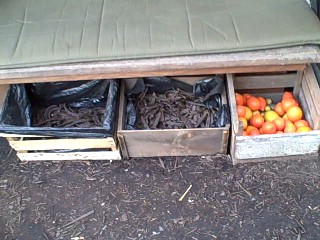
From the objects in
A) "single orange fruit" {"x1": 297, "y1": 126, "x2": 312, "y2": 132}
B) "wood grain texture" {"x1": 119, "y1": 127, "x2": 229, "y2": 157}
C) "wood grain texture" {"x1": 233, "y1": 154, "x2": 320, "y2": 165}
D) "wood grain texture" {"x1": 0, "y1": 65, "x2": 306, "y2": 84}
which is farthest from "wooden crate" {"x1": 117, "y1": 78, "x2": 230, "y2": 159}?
"single orange fruit" {"x1": 297, "y1": 126, "x2": 312, "y2": 132}

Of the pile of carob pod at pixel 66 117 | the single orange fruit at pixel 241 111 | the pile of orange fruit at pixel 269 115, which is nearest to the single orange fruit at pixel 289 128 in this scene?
the pile of orange fruit at pixel 269 115

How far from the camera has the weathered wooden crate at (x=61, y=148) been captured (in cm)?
180

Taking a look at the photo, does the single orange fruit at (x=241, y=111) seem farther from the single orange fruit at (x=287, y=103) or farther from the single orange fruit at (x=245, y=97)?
the single orange fruit at (x=287, y=103)

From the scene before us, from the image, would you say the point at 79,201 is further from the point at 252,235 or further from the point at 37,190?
the point at 252,235

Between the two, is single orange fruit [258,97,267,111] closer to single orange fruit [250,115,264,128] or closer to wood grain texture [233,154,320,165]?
single orange fruit [250,115,264,128]

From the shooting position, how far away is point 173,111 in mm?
1990

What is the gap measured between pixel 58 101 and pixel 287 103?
1.17m

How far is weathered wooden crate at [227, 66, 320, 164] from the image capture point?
171 cm

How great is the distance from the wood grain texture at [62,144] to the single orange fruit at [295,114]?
838 mm

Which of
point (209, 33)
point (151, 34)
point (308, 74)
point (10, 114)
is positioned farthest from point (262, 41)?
point (10, 114)

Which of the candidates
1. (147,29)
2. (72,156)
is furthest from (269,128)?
(72,156)

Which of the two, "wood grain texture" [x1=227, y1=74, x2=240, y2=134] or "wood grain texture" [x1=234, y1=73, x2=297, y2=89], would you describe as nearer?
"wood grain texture" [x1=227, y1=74, x2=240, y2=134]

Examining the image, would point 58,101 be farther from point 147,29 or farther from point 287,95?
point 287,95

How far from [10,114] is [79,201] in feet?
1.75
